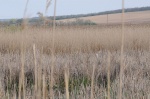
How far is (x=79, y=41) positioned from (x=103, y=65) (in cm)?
401

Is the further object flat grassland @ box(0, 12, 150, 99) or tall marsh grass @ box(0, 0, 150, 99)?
flat grassland @ box(0, 12, 150, 99)

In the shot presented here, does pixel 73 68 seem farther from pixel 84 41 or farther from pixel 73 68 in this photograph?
pixel 84 41

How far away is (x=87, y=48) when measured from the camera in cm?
853

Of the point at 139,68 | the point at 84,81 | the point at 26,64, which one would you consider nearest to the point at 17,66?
the point at 26,64

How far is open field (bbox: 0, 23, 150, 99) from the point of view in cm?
175

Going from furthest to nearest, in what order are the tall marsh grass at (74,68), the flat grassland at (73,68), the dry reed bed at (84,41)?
1. the dry reed bed at (84,41)
2. the flat grassland at (73,68)
3. the tall marsh grass at (74,68)

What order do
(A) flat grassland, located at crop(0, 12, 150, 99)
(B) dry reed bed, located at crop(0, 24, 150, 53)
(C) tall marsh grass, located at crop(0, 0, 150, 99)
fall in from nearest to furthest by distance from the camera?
(C) tall marsh grass, located at crop(0, 0, 150, 99), (A) flat grassland, located at crop(0, 12, 150, 99), (B) dry reed bed, located at crop(0, 24, 150, 53)

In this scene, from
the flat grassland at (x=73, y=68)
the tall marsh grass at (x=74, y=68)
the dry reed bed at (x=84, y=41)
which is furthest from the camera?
the dry reed bed at (x=84, y=41)

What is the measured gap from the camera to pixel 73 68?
4977 millimetres

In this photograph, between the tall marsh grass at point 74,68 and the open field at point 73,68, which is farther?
the open field at point 73,68

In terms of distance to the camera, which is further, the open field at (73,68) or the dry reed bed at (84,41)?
the dry reed bed at (84,41)

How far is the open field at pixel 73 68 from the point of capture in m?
A: 1.75

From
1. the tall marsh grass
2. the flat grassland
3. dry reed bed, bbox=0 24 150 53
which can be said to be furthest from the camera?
dry reed bed, bbox=0 24 150 53

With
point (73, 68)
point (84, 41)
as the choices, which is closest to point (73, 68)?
point (73, 68)
